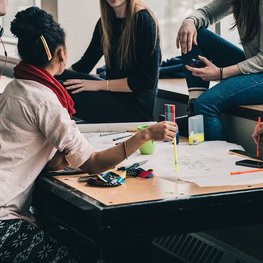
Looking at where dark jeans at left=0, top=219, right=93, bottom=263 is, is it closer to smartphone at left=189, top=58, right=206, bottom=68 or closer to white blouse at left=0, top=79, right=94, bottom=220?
white blouse at left=0, top=79, right=94, bottom=220

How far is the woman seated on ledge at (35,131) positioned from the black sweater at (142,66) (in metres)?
0.96

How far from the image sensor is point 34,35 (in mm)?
2115

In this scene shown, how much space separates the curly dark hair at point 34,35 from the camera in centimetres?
212

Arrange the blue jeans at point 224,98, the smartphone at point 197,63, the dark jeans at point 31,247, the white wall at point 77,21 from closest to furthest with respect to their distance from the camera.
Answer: the dark jeans at point 31,247 < the blue jeans at point 224,98 < the smartphone at point 197,63 < the white wall at point 77,21

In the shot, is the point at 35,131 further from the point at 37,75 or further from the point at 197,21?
the point at 197,21

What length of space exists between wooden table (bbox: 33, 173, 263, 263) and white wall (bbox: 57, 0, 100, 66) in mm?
2399

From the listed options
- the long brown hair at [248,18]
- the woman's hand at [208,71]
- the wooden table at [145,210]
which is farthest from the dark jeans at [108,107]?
the wooden table at [145,210]

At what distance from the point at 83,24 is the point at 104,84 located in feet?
3.89

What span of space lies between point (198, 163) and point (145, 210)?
0.52 meters

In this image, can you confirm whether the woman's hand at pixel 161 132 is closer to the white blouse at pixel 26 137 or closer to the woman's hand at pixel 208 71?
the white blouse at pixel 26 137

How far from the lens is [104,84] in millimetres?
3262

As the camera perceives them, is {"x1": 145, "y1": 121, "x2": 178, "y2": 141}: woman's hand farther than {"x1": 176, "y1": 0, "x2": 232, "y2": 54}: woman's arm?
No

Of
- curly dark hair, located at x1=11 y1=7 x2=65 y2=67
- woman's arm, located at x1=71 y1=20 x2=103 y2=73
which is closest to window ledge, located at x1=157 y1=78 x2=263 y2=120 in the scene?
woman's arm, located at x1=71 y1=20 x2=103 y2=73

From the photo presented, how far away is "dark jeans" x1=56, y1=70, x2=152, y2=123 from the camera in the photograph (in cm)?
324
